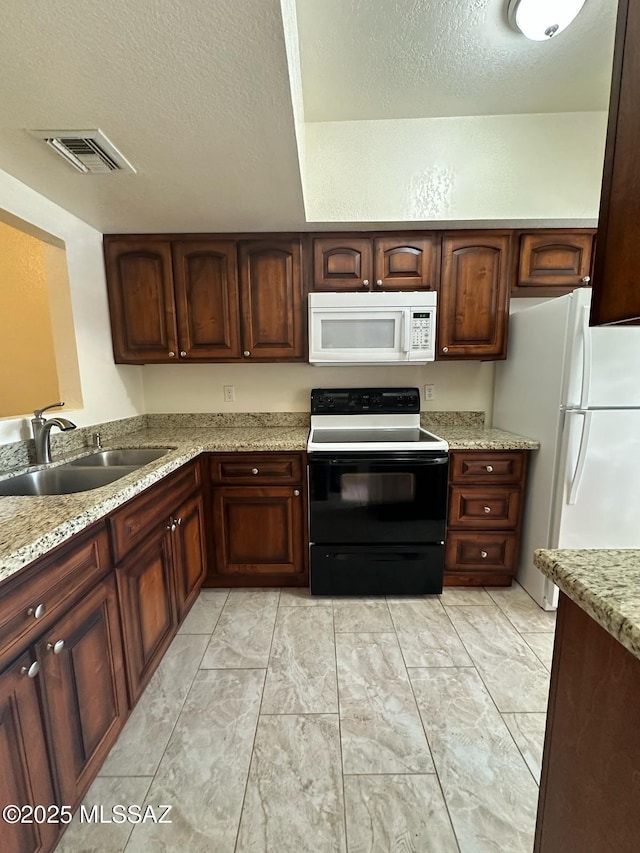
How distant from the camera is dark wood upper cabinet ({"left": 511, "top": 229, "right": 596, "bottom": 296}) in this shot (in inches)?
84.1

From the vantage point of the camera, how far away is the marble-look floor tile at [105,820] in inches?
39.4

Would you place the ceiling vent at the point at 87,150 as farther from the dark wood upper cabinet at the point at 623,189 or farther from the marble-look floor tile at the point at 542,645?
the marble-look floor tile at the point at 542,645

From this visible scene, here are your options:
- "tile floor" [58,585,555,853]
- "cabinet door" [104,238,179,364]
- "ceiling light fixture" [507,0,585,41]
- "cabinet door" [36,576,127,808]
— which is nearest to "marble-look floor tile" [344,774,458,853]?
"tile floor" [58,585,555,853]

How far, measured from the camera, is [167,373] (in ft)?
8.53

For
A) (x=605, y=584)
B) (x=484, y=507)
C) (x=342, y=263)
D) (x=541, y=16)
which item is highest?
(x=541, y=16)

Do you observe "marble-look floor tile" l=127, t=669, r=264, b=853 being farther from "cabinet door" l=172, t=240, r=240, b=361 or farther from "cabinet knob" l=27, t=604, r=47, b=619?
"cabinet door" l=172, t=240, r=240, b=361

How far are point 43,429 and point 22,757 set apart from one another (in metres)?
1.19

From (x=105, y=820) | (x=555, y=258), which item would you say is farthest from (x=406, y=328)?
(x=105, y=820)

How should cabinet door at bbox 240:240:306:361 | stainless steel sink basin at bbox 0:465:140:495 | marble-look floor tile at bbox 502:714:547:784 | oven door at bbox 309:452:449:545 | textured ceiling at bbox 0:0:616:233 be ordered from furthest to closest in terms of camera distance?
cabinet door at bbox 240:240:306:361, oven door at bbox 309:452:449:545, stainless steel sink basin at bbox 0:465:140:495, marble-look floor tile at bbox 502:714:547:784, textured ceiling at bbox 0:0:616:233

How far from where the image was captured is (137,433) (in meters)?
2.44

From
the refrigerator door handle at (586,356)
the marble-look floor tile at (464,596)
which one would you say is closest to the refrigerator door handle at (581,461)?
the refrigerator door handle at (586,356)

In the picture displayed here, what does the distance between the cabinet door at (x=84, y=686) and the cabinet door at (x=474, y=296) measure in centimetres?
213

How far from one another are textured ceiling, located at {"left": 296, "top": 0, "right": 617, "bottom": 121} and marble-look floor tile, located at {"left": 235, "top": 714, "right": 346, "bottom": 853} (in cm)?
279

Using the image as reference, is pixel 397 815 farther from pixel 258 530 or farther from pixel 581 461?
pixel 581 461
